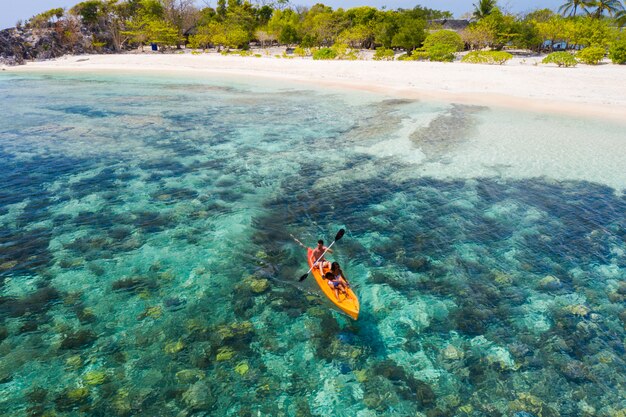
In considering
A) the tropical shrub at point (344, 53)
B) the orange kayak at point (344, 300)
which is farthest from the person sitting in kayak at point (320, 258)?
the tropical shrub at point (344, 53)

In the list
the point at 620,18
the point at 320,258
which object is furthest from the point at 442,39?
the point at 320,258

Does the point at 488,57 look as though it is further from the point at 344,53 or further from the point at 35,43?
the point at 35,43

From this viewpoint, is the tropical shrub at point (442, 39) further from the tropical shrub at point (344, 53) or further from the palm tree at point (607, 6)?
the palm tree at point (607, 6)

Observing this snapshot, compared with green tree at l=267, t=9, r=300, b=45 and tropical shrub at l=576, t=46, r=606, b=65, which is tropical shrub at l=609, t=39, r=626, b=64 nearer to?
tropical shrub at l=576, t=46, r=606, b=65

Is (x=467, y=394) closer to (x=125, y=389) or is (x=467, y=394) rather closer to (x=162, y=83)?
(x=125, y=389)

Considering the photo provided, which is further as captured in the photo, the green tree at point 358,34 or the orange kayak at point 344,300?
the green tree at point 358,34
